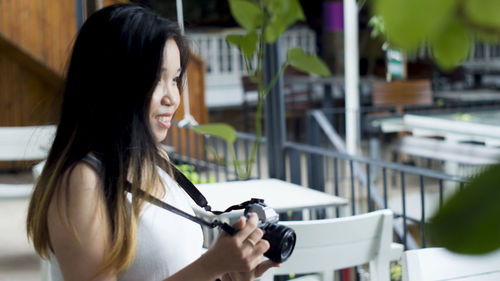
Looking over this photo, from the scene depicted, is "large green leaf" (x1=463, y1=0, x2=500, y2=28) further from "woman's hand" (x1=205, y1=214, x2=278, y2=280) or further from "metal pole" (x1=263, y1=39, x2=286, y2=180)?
"metal pole" (x1=263, y1=39, x2=286, y2=180)

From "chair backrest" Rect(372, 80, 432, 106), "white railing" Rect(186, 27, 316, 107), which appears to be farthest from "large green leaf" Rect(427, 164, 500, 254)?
"white railing" Rect(186, 27, 316, 107)

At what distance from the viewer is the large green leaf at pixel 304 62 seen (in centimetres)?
117

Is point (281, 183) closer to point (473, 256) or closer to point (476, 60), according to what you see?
point (473, 256)

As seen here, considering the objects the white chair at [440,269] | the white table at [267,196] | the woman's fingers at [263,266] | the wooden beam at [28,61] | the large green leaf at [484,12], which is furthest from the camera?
the wooden beam at [28,61]

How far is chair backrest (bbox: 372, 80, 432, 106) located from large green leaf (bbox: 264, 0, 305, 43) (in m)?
6.71

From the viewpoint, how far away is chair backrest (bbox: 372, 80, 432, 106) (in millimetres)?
7527

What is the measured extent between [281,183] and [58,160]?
1.89m

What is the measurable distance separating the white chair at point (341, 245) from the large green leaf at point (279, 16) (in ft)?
2.95

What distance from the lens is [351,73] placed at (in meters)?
5.79

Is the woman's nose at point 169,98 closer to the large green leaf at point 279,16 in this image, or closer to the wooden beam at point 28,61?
the large green leaf at point 279,16

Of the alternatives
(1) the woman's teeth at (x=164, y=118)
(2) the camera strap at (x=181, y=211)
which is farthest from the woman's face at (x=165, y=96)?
(2) the camera strap at (x=181, y=211)

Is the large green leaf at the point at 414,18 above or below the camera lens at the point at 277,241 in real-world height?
above

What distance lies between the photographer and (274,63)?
10.5ft

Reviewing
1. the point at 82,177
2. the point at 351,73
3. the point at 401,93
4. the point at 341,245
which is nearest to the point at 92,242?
the point at 82,177
